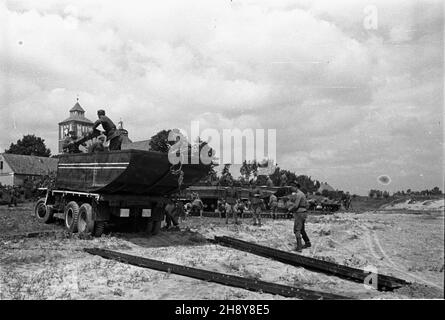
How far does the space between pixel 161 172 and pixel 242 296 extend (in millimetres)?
5403

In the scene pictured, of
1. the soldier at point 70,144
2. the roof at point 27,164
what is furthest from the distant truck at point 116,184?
the roof at point 27,164

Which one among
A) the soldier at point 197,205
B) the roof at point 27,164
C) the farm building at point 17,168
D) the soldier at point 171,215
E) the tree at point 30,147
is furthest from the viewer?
the tree at point 30,147

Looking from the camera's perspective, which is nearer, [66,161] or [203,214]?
[66,161]

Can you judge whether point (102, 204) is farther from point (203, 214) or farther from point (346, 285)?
point (203, 214)

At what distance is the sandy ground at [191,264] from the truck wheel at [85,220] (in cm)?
36

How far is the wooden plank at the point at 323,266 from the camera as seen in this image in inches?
271

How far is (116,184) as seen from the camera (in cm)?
1073

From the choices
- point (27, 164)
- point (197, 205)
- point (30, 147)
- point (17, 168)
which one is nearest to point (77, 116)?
point (30, 147)

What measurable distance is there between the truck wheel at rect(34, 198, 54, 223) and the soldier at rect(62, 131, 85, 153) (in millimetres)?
2120

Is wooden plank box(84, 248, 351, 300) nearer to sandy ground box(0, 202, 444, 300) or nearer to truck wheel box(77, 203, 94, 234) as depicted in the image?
sandy ground box(0, 202, 444, 300)

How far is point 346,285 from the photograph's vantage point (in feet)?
23.8

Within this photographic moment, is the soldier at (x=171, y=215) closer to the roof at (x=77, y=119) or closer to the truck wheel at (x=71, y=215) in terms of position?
the truck wheel at (x=71, y=215)

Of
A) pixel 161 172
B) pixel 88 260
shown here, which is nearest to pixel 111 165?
pixel 161 172
